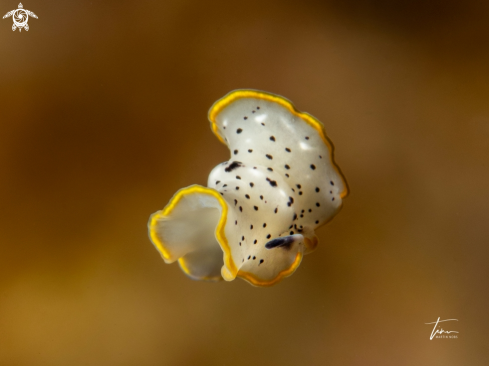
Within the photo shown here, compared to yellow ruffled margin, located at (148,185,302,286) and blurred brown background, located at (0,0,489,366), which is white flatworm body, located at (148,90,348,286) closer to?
yellow ruffled margin, located at (148,185,302,286)

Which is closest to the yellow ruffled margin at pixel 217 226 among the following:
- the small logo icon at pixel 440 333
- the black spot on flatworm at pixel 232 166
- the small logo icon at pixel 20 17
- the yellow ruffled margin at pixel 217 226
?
the yellow ruffled margin at pixel 217 226

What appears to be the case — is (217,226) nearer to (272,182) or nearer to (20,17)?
(272,182)

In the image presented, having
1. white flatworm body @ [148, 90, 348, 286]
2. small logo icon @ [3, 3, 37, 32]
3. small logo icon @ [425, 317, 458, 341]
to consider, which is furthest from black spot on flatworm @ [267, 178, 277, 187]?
small logo icon @ [3, 3, 37, 32]

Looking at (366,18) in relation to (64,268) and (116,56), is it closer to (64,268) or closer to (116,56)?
(116,56)

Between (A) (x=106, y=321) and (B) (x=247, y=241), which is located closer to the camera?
(B) (x=247, y=241)

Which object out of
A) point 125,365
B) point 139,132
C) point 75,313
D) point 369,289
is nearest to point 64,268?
point 75,313

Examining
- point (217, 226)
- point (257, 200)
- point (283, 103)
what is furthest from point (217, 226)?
point (283, 103)

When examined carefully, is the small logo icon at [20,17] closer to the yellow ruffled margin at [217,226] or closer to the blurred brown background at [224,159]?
the blurred brown background at [224,159]
